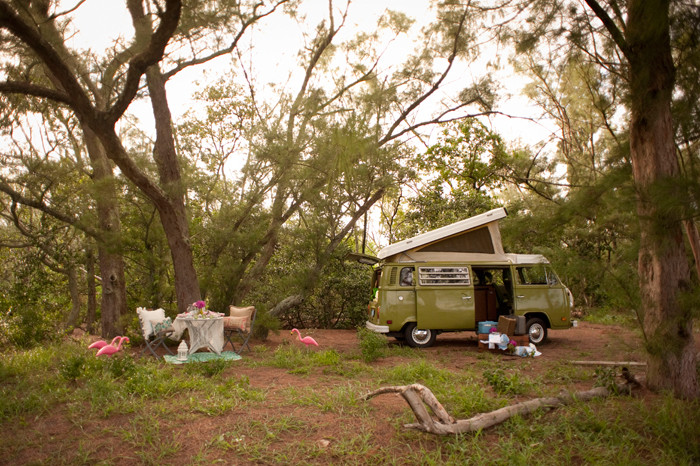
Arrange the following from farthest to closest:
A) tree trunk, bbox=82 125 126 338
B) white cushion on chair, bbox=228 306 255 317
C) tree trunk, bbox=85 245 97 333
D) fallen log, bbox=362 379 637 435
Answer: tree trunk, bbox=85 245 97 333 < tree trunk, bbox=82 125 126 338 < white cushion on chair, bbox=228 306 255 317 < fallen log, bbox=362 379 637 435

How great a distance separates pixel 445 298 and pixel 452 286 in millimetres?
273

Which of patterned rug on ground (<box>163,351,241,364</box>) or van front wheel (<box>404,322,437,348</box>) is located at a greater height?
van front wheel (<box>404,322,437,348</box>)

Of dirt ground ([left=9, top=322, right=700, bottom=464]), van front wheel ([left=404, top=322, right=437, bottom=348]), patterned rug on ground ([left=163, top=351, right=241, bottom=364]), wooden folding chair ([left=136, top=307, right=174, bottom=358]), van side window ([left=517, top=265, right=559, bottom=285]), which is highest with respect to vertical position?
van side window ([left=517, top=265, right=559, bottom=285])

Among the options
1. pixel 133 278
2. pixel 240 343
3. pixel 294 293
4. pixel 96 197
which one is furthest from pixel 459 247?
pixel 133 278

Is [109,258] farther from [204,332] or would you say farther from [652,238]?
[652,238]

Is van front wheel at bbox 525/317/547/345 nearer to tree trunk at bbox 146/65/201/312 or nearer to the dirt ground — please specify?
the dirt ground

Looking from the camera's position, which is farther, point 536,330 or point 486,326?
point 536,330

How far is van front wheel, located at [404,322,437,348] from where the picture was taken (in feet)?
29.5

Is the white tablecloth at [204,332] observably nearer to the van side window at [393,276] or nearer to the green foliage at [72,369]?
the green foliage at [72,369]

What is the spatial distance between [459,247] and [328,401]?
515 centimetres

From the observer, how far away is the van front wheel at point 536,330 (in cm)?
911

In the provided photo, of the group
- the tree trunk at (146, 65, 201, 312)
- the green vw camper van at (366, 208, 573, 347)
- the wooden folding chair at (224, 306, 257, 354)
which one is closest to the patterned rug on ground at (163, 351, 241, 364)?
the wooden folding chair at (224, 306, 257, 354)

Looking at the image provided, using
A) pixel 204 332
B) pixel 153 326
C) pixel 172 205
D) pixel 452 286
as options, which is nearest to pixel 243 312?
pixel 204 332

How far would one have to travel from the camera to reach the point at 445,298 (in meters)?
8.94
